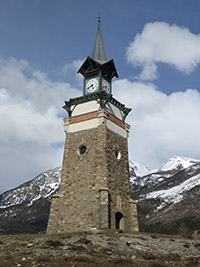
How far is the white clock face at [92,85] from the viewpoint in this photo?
1141 inches

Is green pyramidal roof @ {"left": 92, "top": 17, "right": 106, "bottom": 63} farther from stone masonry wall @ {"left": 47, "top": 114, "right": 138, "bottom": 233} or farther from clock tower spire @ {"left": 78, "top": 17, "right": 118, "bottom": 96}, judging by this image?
stone masonry wall @ {"left": 47, "top": 114, "right": 138, "bottom": 233}

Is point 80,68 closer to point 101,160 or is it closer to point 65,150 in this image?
point 65,150

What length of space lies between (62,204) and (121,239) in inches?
362

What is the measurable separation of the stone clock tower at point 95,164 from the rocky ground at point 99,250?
5.22 m

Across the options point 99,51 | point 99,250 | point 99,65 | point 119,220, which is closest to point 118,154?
point 119,220

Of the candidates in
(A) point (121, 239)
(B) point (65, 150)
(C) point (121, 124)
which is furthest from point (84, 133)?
(A) point (121, 239)

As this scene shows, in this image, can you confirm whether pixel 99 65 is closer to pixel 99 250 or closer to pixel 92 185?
pixel 92 185

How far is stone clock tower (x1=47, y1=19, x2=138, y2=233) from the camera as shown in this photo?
923 inches

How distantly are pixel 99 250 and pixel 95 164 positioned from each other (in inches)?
421

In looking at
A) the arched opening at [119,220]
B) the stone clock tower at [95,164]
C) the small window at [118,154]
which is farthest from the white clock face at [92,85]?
the arched opening at [119,220]

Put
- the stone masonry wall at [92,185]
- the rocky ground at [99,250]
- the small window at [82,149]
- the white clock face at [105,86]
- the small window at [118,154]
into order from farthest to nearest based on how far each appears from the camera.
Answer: the white clock face at [105,86] < the small window at [118,154] < the small window at [82,149] < the stone masonry wall at [92,185] < the rocky ground at [99,250]

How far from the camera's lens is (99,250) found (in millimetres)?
14617

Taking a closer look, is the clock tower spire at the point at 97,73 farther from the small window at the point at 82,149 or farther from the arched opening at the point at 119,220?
the arched opening at the point at 119,220

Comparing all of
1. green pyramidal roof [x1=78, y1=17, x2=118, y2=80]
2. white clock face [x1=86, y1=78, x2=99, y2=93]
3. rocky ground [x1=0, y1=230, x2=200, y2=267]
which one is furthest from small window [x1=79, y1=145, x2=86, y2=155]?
rocky ground [x1=0, y1=230, x2=200, y2=267]
